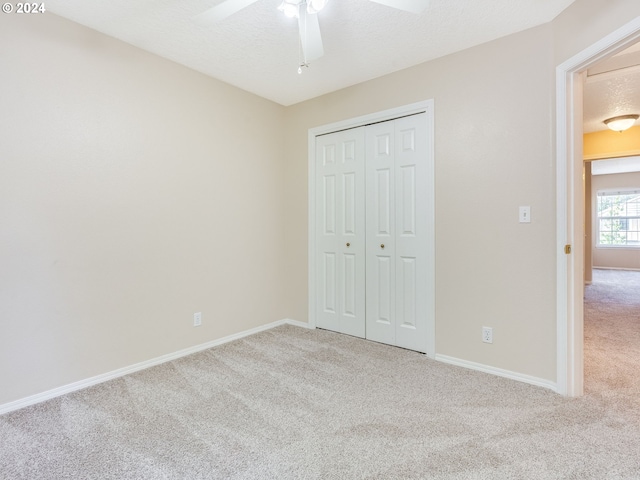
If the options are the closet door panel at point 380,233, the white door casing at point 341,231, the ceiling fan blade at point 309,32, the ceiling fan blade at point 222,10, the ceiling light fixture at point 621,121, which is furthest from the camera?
the ceiling light fixture at point 621,121

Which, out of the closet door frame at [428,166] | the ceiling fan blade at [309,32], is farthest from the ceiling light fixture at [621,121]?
the ceiling fan blade at [309,32]

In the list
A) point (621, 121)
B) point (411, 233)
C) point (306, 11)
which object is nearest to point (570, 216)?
point (411, 233)

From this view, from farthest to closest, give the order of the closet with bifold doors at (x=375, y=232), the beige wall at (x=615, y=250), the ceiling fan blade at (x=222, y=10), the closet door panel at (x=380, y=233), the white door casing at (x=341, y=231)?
the beige wall at (x=615, y=250) < the white door casing at (x=341, y=231) < the closet door panel at (x=380, y=233) < the closet with bifold doors at (x=375, y=232) < the ceiling fan blade at (x=222, y=10)

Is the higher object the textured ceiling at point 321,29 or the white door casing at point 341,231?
the textured ceiling at point 321,29

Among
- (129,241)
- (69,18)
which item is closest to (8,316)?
(129,241)

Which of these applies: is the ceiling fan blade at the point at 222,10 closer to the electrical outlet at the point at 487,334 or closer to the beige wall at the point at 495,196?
the beige wall at the point at 495,196

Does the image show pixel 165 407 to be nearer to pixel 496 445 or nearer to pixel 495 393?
pixel 496 445

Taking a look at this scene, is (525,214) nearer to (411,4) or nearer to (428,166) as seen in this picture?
(428,166)

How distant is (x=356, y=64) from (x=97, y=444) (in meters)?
3.12

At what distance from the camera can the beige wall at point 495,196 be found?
2.18 metres

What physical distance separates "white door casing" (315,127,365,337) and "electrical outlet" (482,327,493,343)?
1104 mm

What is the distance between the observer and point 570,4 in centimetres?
197

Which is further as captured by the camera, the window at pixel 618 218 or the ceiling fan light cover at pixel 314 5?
the window at pixel 618 218

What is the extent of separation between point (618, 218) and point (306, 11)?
10126mm
